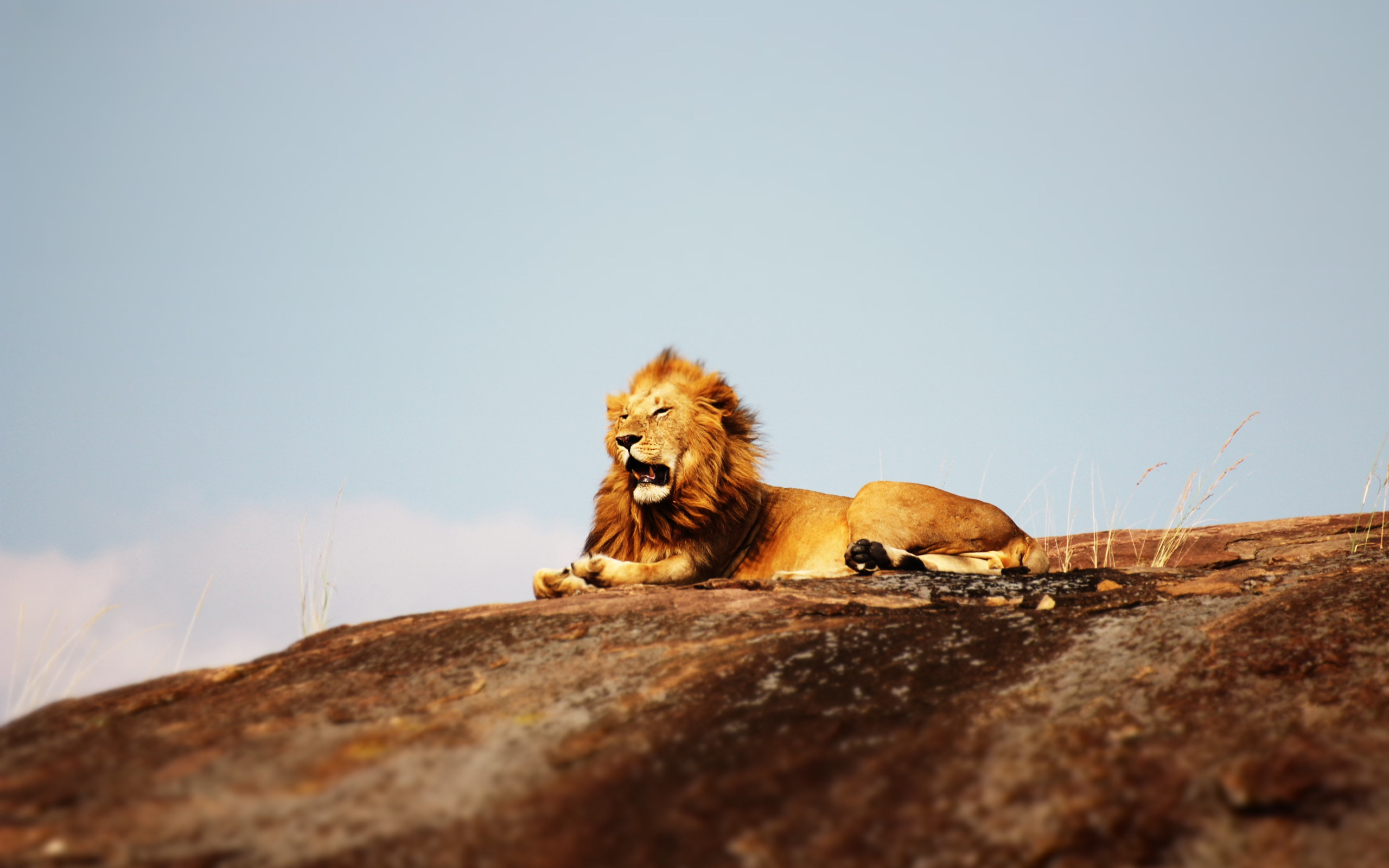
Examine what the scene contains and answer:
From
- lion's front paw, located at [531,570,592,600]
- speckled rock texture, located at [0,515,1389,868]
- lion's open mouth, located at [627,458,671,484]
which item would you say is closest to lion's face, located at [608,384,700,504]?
lion's open mouth, located at [627,458,671,484]

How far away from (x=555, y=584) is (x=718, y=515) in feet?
4.52

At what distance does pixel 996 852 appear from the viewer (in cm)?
203

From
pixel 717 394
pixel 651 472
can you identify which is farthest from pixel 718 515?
pixel 717 394

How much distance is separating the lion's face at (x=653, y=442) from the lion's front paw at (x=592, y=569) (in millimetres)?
619

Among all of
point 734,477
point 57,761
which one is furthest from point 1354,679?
point 734,477

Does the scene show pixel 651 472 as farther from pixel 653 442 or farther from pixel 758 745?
pixel 758 745

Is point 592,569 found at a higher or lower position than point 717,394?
lower

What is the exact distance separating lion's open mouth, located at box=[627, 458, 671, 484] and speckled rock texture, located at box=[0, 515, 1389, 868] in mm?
2334

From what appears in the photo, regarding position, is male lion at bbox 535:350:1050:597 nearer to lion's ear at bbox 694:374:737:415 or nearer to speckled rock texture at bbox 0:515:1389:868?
lion's ear at bbox 694:374:737:415

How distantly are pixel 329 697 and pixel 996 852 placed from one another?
206 cm

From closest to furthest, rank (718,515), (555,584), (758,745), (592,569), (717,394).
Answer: (758,745), (555,584), (592,569), (718,515), (717,394)

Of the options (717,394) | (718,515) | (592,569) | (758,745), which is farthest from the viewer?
(717,394)

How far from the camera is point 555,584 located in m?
5.46

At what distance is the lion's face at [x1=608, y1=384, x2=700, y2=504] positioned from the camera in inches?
246
